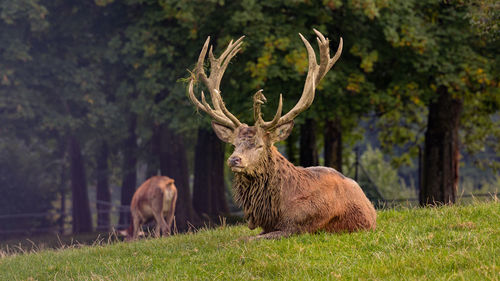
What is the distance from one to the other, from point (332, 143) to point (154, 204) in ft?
19.6

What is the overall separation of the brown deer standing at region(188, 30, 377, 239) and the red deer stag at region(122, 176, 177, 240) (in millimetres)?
8058

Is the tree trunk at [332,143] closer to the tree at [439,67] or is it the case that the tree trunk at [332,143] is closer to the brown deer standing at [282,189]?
the tree at [439,67]

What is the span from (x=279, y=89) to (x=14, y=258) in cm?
830

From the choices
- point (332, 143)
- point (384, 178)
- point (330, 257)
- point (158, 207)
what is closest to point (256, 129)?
point (330, 257)

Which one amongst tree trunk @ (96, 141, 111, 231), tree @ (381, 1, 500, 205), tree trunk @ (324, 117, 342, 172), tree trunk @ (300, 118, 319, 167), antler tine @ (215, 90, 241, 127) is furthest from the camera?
tree trunk @ (96, 141, 111, 231)

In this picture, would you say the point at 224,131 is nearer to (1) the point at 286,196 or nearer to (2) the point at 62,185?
(1) the point at 286,196

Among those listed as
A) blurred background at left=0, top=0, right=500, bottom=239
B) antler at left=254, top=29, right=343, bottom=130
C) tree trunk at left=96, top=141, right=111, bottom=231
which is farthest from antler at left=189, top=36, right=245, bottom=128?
tree trunk at left=96, top=141, right=111, bottom=231

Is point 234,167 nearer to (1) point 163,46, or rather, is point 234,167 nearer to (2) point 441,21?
(1) point 163,46

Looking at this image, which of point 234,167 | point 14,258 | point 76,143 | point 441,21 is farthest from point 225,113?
point 76,143

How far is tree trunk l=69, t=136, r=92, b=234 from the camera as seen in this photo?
2712 centimetres

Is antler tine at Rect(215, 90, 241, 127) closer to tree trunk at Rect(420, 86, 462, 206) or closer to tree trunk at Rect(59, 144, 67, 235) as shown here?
tree trunk at Rect(420, 86, 462, 206)

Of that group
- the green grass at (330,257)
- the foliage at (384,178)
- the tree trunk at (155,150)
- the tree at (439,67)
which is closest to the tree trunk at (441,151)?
the tree at (439,67)

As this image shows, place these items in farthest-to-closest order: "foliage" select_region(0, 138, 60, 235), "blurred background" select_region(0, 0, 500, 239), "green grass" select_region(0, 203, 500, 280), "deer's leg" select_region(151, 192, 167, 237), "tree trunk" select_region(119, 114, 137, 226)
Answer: "foliage" select_region(0, 138, 60, 235) < "tree trunk" select_region(119, 114, 137, 226) < "blurred background" select_region(0, 0, 500, 239) < "deer's leg" select_region(151, 192, 167, 237) < "green grass" select_region(0, 203, 500, 280)

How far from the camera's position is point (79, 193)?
91.0ft
